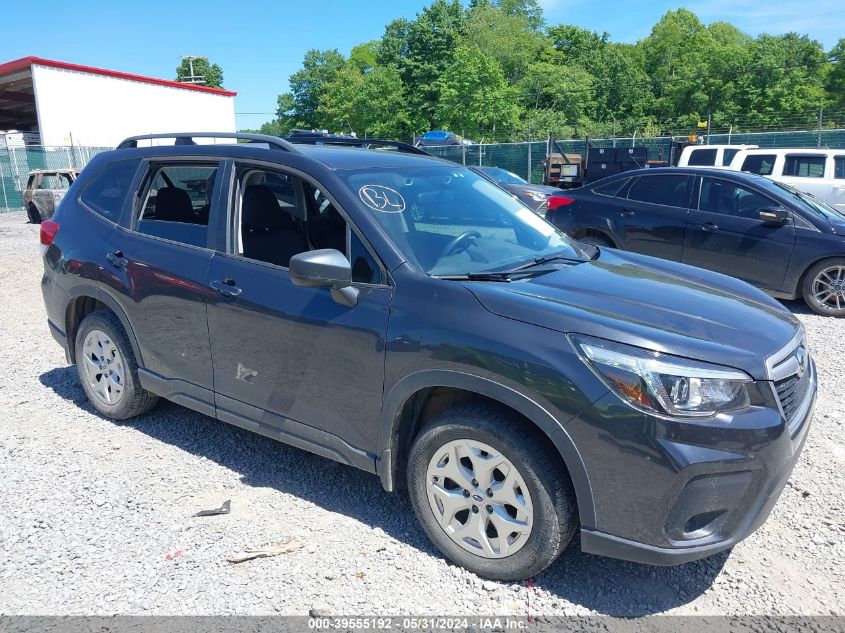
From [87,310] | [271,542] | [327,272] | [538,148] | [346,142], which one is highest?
[538,148]

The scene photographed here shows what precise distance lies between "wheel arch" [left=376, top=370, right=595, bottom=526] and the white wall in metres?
35.3

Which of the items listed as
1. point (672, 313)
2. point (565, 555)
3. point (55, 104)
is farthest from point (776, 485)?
point (55, 104)

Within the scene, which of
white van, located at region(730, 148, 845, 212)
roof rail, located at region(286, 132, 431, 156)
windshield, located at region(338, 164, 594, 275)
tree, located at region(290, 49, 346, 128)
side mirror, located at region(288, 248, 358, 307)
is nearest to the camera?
side mirror, located at region(288, 248, 358, 307)

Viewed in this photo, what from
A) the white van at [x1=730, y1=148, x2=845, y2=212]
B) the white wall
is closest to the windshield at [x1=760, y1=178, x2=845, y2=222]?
the white van at [x1=730, y1=148, x2=845, y2=212]

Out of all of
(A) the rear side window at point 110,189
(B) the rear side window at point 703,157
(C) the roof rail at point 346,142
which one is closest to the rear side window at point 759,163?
(B) the rear side window at point 703,157

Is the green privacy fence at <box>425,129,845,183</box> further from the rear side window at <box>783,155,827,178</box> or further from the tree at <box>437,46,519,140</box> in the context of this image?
the tree at <box>437,46,519,140</box>

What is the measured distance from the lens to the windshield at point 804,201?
780 centimetres

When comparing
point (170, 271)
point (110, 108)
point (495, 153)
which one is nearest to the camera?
point (170, 271)

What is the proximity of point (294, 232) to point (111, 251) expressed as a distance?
48.7 inches

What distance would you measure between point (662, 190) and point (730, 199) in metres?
0.84

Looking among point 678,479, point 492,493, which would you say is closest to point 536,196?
point 492,493

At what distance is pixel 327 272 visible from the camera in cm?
300

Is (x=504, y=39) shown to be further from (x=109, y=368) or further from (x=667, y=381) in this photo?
(x=667, y=381)

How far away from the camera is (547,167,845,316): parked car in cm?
761
